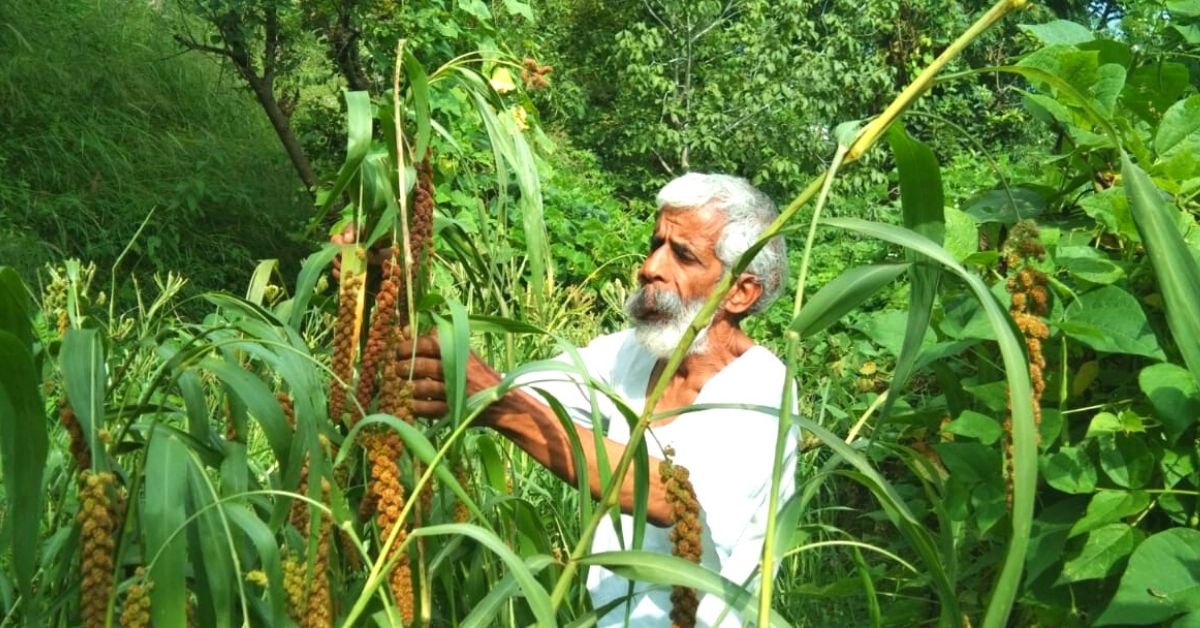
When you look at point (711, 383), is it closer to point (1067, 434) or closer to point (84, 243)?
point (1067, 434)

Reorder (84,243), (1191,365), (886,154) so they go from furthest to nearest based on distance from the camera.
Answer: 1. (886,154)
2. (84,243)
3. (1191,365)

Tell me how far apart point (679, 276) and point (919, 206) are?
52.9 inches

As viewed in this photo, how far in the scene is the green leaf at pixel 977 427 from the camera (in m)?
2.06

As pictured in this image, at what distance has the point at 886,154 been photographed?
35.6 feet

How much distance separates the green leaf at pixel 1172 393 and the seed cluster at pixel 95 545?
1.40 m

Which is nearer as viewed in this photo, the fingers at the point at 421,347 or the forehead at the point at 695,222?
the fingers at the point at 421,347

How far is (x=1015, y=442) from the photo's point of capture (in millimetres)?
1042

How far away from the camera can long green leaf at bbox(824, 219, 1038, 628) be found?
1041 mm

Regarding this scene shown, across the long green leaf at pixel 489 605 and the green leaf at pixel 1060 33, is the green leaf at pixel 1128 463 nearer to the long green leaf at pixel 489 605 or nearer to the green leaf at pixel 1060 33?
the green leaf at pixel 1060 33

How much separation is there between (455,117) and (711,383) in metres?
3.65

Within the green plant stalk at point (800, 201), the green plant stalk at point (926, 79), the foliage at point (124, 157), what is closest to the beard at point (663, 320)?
the green plant stalk at point (800, 201)

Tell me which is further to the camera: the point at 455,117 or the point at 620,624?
the point at 455,117

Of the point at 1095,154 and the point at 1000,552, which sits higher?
the point at 1095,154

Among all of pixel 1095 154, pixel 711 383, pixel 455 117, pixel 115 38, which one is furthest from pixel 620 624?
pixel 115 38
